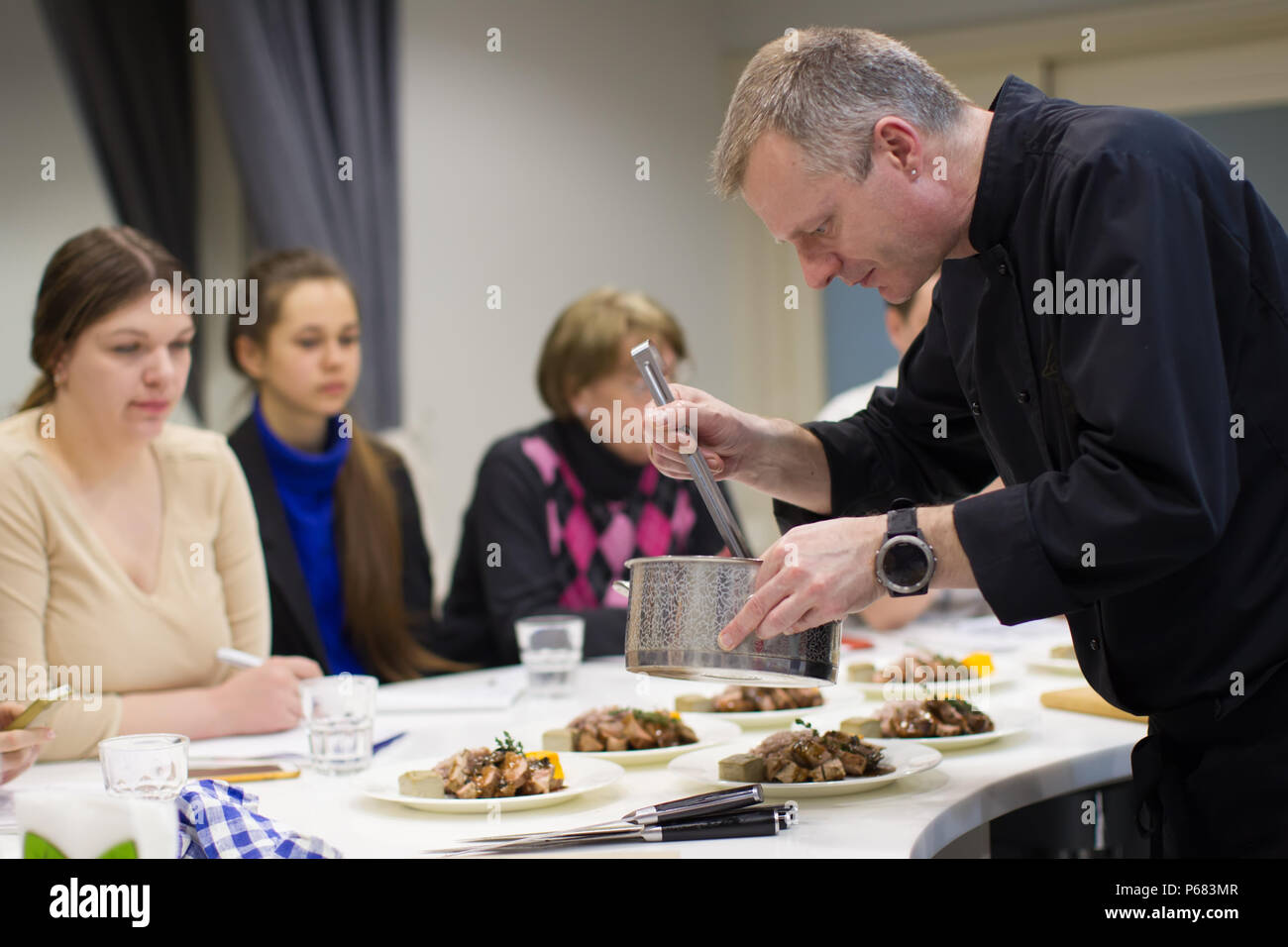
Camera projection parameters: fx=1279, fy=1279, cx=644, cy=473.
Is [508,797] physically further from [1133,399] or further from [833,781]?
[1133,399]

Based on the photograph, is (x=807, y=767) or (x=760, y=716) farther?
(x=760, y=716)

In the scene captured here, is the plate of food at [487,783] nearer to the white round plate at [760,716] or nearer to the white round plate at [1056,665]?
the white round plate at [760,716]

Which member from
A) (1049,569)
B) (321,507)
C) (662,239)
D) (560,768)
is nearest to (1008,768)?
(1049,569)

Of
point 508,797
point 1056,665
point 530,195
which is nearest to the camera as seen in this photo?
point 508,797

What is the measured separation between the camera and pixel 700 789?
152 cm

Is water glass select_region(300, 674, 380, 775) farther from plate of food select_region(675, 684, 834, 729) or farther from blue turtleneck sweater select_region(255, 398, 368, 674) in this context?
blue turtleneck sweater select_region(255, 398, 368, 674)

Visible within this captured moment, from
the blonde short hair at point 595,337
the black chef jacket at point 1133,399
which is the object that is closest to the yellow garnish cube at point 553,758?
the black chef jacket at point 1133,399

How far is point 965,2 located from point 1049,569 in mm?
4375

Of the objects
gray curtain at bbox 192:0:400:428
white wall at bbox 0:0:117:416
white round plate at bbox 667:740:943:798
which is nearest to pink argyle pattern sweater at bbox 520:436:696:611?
gray curtain at bbox 192:0:400:428

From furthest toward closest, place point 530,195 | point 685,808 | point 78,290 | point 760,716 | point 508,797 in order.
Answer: point 530,195
point 78,290
point 760,716
point 508,797
point 685,808

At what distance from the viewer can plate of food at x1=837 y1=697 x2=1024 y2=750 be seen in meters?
1.74

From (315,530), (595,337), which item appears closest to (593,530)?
(595,337)

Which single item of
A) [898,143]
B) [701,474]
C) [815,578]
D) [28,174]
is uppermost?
[28,174]

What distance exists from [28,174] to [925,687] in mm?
2803
